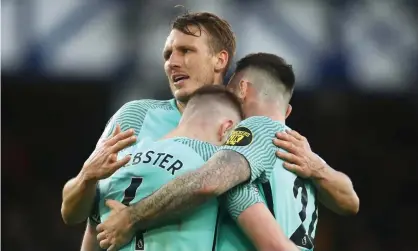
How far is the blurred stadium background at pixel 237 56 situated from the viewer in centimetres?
826

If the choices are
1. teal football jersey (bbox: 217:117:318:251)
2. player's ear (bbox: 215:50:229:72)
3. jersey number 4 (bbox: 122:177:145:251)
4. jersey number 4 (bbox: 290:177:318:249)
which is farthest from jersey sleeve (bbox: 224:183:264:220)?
player's ear (bbox: 215:50:229:72)

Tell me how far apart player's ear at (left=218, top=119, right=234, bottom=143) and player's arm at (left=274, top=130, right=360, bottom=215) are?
0.22 meters

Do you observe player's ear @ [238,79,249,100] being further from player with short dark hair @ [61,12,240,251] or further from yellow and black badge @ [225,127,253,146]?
yellow and black badge @ [225,127,253,146]

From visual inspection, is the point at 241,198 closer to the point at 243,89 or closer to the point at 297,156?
the point at 297,156

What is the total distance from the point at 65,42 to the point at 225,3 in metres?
1.48

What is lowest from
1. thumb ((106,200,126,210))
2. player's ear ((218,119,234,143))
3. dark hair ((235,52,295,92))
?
thumb ((106,200,126,210))

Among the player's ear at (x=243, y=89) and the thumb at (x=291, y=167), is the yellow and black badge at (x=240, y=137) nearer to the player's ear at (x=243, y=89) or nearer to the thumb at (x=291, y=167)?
the thumb at (x=291, y=167)

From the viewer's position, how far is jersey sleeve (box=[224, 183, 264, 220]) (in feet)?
12.9

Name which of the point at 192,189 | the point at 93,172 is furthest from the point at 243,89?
the point at 93,172

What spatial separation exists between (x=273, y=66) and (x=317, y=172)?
0.59m

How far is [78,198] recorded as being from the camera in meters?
4.19

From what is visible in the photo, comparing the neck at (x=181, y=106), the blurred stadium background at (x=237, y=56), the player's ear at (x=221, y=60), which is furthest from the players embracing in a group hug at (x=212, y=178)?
the blurred stadium background at (x=237, y=56)

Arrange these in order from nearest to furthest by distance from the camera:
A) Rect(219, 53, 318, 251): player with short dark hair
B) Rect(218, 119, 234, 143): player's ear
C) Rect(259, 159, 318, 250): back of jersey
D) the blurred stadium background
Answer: Rect(219, 53, 318, 251): player with short dark hair → Rect(259, 159, 318, 250): back of jersey → Rect(218, 119, 234, 143): player's ear → the blurred stadium background
